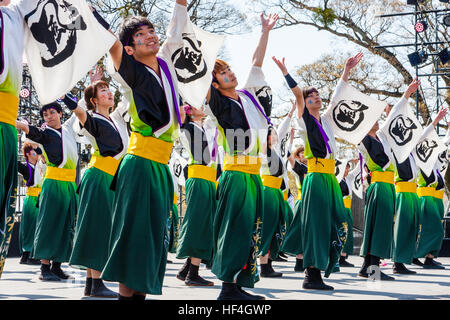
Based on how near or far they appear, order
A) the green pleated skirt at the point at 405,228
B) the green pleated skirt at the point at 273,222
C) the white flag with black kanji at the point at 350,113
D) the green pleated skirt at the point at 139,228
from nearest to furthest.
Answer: the green pleated skirt at the point at 139,228 → the white flag with black kanji at the point at 350,113 → the green pleated skirt at the point at 273,222 → the green pleated skirt at the point at 405,228

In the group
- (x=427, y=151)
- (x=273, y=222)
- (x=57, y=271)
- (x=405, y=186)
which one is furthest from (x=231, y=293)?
(x=427, y=151)

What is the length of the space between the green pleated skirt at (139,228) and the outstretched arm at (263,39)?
1.97 metres

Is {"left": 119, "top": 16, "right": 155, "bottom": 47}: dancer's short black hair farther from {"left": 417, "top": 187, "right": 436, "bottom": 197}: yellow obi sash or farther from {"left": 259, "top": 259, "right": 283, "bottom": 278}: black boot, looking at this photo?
{"left": 417, "top": 187, "right": 436, "bottom": 197}: yellow obi sash

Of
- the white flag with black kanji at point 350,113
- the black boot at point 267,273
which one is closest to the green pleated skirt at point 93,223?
the white flag with black kanji at point 350,113

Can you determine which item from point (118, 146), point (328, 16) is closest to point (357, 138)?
point (118, 146)

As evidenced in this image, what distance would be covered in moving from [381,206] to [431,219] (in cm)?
274

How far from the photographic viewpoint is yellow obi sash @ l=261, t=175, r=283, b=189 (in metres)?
8.12

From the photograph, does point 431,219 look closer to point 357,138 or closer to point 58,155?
point 357,138

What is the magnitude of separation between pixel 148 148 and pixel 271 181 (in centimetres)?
474

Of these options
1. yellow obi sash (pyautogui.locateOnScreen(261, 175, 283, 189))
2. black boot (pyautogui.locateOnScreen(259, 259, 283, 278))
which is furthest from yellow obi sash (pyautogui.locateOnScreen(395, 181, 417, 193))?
black boot (pyautogui.locateOnScreen(259, 259, 283, 278))

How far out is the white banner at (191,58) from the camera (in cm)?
401

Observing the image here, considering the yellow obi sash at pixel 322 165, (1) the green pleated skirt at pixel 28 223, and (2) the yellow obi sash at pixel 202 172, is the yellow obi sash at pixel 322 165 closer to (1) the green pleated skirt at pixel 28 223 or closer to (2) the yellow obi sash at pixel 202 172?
(2) the yellow obi sash at pixel 202 172

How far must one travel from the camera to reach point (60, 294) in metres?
5.41

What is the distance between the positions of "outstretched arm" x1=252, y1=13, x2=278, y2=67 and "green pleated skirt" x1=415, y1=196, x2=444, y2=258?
544 cm
